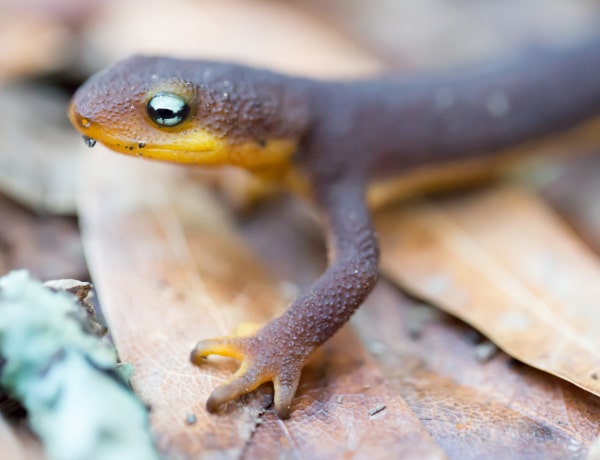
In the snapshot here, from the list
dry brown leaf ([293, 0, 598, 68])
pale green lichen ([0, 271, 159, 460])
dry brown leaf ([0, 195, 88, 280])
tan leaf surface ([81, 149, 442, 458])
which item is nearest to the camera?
pale green lichen ([0, 271, 159, 460])

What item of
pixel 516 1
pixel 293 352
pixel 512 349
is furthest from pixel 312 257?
pixel 516 1

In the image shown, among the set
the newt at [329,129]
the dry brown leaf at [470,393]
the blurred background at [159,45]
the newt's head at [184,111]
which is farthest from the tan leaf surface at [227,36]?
the dry brown leaf at [470,393]

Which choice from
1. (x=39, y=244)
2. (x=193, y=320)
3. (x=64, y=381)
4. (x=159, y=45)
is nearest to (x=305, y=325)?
(x=193, y=320)

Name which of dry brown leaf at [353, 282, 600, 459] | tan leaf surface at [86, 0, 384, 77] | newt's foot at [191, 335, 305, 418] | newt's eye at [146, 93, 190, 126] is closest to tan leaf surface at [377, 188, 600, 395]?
dry brown leaf at [353, 282, 600, 459]

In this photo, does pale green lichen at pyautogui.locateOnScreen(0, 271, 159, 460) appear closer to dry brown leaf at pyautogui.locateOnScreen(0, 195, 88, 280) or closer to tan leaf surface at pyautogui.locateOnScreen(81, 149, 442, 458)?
tan leaf surface at pyautogui.locateOnScreen(81, 149, 442, 458)

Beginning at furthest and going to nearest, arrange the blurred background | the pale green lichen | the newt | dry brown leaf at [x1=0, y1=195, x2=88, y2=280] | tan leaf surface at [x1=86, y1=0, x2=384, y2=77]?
1. tan leaf surface at [x1=86, y1=0, x2=384, y2=77]
2. the blurred background
3. dry brown leaf at [x1=0, y1=195, x2=88, y2=280]
4. the newt
5. the pale green lichen

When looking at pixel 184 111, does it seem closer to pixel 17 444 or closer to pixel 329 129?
pixel 329 129

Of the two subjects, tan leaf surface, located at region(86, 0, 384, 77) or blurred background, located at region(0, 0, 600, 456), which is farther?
tan leaf surface, located at region(86, 0, 384, 77)
